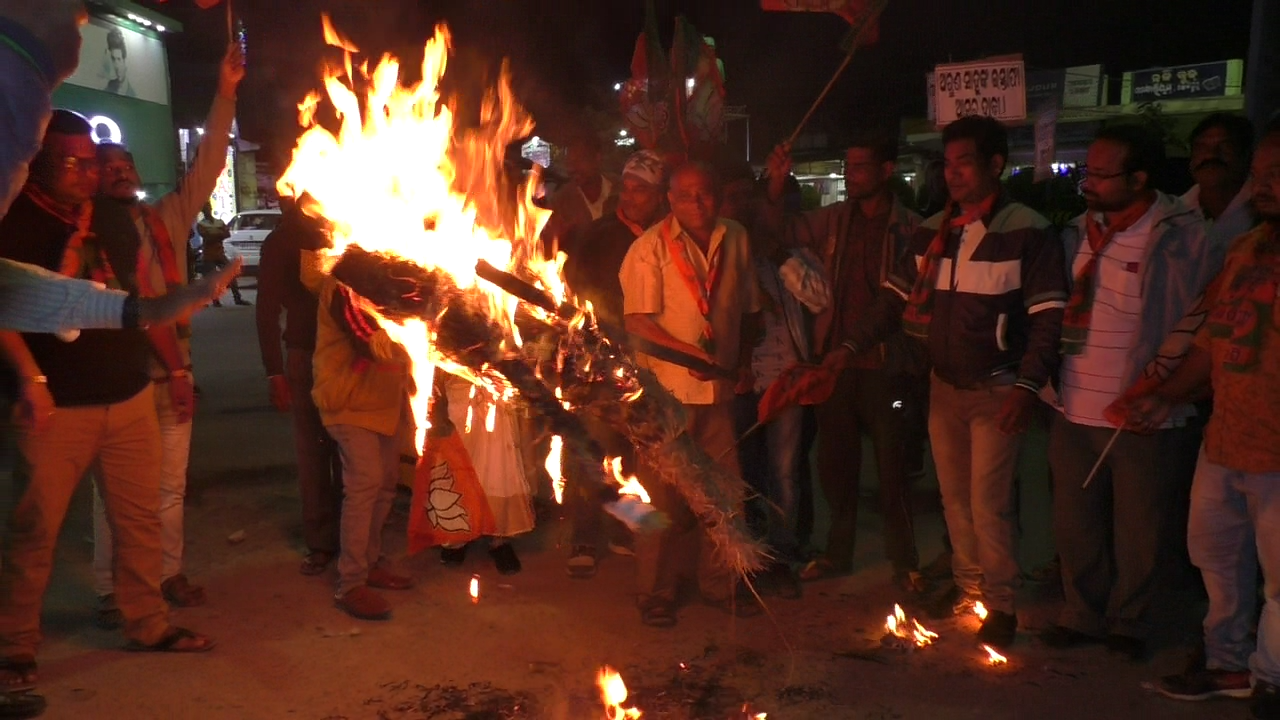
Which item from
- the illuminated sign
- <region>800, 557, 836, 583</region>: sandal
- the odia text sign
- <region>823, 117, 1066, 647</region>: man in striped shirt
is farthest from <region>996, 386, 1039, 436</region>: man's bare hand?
the illuminated sign

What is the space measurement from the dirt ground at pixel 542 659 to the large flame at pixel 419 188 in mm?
1152

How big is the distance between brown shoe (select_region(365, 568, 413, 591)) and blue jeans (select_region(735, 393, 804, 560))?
1.96 metres

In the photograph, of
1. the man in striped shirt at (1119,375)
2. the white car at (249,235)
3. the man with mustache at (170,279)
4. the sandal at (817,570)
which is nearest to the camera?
the man in striped shirt at (1119,375)

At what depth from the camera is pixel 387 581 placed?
562 centimetres

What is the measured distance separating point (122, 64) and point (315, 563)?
23.8 metres

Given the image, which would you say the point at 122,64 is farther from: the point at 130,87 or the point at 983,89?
the point at 983,89

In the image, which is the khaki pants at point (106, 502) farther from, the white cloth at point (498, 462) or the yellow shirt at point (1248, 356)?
the yellow shirt at point (1248, 356)

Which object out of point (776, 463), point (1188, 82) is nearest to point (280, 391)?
point (776, 463)

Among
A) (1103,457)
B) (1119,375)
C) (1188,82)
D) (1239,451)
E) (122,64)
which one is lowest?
(1103,457)

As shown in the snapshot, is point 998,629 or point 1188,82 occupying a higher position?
point 1188,82

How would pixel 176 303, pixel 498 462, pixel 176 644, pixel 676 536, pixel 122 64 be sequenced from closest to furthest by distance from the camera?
1. pixel 176 303
2. pixel 176 644
3. pixel 676 536
4. pixel 498 462
5. pixel 122 64

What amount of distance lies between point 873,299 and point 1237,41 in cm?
2532

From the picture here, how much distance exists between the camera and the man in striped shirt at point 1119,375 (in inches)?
179

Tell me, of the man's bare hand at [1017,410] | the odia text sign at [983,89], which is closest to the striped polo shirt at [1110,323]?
the man's bare hand at [1017,410]
